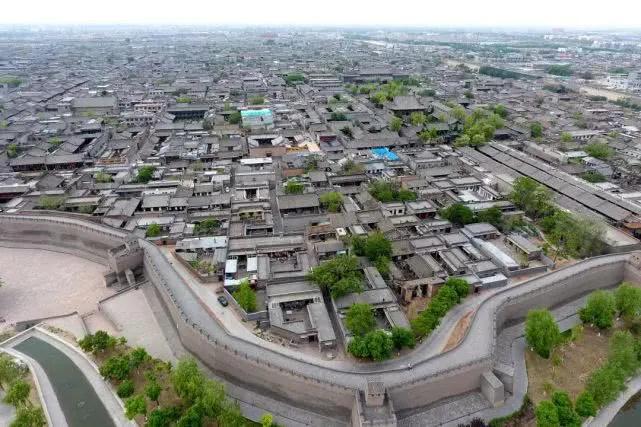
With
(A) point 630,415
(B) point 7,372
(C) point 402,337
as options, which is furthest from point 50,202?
(A) point 630,415

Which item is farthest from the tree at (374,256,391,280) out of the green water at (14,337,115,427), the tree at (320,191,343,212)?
the green water at (14,337,115,427)

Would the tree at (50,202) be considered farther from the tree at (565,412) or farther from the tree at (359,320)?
the tree at (565,412)

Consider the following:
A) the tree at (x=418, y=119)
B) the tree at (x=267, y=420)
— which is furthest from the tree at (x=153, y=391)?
the tree at (x=418, y=119)

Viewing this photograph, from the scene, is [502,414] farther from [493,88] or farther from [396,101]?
[493,88]

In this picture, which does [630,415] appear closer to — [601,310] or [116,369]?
[601,310]

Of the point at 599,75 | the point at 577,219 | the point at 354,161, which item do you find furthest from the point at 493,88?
the point at 577,219

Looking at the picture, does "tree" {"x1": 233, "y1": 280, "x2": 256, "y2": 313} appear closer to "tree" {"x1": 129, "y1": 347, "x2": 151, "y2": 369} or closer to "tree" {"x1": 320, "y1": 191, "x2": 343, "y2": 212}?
"tree" {"x1": 129, "y1": 347, "x2": 151, "y2": 369}

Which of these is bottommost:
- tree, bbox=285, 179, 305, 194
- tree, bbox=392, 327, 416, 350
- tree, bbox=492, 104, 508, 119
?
tree, bbox=392, 327, 416, 350
